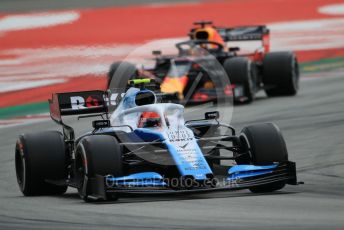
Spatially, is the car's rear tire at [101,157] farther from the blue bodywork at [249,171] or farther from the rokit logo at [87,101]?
the rokit logo at [87,101]

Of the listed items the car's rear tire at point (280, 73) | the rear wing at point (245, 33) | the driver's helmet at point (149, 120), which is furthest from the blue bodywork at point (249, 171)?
the rear wing at point (245, 33)

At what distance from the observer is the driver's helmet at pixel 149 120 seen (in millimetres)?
12445

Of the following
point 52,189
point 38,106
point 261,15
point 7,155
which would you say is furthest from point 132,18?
point 52,189

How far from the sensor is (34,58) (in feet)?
99.2

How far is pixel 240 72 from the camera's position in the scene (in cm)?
2322

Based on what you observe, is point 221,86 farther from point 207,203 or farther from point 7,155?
point 207,203

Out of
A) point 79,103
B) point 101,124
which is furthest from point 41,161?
point 79,103

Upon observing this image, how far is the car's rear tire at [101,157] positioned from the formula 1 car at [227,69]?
1129cm

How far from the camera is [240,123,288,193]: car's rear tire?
1205 cm

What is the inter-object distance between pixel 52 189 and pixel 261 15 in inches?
1061

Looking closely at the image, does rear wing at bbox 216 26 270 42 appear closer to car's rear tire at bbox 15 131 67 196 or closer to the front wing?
car's rear tire at bbox 15 131 67 196

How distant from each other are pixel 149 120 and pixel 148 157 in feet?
2.22

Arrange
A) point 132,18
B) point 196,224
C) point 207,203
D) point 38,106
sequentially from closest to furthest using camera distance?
point 196,224, point 207,203, point 38,106, point 132,18

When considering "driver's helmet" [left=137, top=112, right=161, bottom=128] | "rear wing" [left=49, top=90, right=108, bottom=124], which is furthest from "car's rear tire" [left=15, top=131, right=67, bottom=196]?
"rear wing" [left=49, top=90, right=108, bottom=124]
